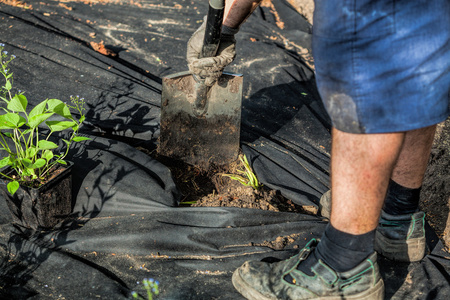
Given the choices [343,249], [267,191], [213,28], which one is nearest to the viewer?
[343,249]

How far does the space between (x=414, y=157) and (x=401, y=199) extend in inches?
6.8

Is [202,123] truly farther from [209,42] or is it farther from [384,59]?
[384,59]

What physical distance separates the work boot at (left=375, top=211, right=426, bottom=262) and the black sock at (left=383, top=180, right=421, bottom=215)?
2 centimetres

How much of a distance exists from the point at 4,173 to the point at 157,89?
1.29m

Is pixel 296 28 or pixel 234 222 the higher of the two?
pixel 296 28

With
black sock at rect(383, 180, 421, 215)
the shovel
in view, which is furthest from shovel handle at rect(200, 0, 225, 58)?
black sock at rect(383, 180, 421, 215)

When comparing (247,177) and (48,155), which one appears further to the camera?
(247,177)

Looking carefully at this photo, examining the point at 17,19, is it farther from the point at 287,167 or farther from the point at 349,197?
the point at 349,197

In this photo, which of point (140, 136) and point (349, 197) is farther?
point (140, 136)

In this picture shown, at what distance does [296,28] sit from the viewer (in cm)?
416

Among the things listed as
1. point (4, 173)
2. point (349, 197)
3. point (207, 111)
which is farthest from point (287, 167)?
point (4, 173)

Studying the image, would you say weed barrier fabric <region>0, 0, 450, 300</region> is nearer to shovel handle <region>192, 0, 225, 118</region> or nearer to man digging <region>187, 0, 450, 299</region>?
man digging <region>187, 0, 450, 299</region>

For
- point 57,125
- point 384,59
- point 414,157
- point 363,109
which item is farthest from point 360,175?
point 57,125

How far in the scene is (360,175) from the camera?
1184mm
